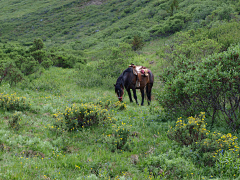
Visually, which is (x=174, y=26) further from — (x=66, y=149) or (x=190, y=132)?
(x=66, y=149)

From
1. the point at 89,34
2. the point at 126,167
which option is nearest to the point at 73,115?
the point at 126,167

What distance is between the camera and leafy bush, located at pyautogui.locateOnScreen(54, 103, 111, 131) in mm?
7582

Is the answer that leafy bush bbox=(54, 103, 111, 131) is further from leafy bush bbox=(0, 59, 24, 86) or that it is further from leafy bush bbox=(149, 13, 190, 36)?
leafy bush bbox=(149, 13, 190, 36)

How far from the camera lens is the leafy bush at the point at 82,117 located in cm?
758

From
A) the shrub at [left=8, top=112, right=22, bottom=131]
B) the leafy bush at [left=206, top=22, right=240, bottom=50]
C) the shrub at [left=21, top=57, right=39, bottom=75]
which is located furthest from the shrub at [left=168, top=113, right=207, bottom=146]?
the leafy bush at [left=206, top=22, right=240, bottom=50]

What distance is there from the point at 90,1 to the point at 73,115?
390 feet

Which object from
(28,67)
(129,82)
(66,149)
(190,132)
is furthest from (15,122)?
(28,67)

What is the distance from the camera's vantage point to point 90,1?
365ft

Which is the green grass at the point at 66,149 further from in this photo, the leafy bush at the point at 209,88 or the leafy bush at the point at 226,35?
the leafy bush at the point at 226,35

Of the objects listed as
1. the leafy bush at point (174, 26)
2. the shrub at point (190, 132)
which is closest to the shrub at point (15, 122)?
the shrub at point (190, 132)

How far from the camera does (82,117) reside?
8.09 metres

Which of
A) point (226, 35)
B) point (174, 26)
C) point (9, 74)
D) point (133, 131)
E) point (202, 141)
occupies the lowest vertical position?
point (133, 131)

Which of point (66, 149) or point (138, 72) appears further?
point (138, 72)

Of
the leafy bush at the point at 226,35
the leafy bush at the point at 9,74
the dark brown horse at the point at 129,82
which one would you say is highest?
the leafy bush at the point at 9,74
